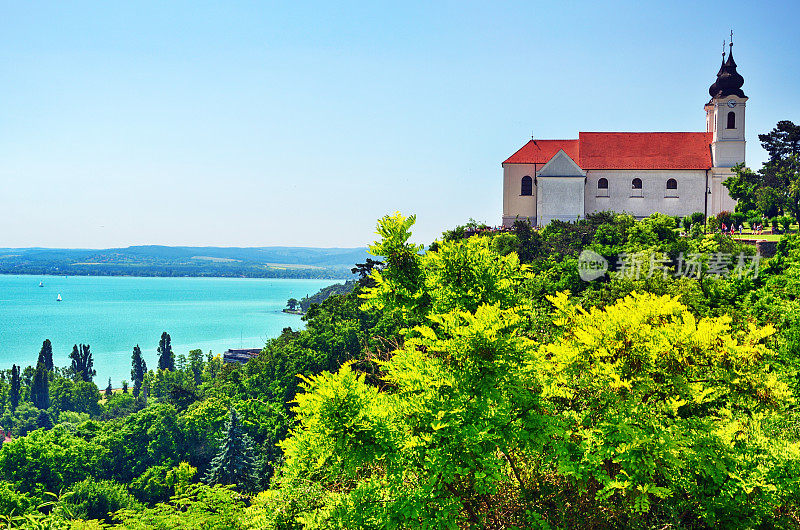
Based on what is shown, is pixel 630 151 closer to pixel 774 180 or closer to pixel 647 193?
pixel 647 193

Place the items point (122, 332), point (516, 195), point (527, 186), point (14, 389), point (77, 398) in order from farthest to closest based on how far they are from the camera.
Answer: point (122, 332)
point (14, 389)
point (77, 398)
point (516, 195)
point (527, 186)

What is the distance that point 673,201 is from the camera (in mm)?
46656

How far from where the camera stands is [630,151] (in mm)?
47406

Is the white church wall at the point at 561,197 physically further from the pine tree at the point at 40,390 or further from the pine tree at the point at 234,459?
the pine tree at the point at 40,390

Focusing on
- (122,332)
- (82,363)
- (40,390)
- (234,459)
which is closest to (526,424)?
(234,459)

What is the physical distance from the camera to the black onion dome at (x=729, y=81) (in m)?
43.7

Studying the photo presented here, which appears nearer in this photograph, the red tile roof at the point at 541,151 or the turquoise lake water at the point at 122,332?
the red tile roof at the point at 541,151

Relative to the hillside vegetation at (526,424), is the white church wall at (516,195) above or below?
above

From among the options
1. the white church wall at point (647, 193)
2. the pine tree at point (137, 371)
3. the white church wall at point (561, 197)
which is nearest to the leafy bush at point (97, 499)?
the white church wall at point (561, 197)

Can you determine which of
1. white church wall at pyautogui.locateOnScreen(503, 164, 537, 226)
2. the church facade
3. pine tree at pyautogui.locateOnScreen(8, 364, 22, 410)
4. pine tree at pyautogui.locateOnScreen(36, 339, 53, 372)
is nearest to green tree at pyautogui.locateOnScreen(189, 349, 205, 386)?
pine tree at pyautogui.locateOnScreen(36, 339, 53, 372)

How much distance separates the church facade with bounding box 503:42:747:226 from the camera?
44.9 metres

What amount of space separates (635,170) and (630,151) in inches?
62.5

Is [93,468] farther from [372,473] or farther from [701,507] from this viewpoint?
[701,507]

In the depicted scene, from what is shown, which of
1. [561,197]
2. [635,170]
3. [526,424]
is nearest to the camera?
[526,424]
